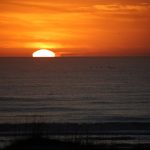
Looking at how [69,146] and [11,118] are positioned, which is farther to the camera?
[11,118]

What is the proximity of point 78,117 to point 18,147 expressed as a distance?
1249 inches

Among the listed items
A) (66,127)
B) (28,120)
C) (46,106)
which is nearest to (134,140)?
(66,127)

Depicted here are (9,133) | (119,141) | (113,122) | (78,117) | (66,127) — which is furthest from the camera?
(78,117)

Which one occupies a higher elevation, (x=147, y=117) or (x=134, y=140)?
(x=147, y=117)

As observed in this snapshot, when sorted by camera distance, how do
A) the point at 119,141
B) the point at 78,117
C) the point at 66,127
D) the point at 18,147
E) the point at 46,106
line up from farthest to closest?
the point at 46,106, the point at 78,117, the point at 66,127, the point at 119,141, the point at 18,147

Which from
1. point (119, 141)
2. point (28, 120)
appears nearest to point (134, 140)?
point (119, 141)

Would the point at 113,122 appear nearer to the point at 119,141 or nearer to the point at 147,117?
the point at 147,117

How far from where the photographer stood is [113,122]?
50469 millimetres

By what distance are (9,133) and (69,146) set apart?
1828 cm

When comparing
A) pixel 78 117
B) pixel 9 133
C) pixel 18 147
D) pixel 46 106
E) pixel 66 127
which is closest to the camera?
pixel 18 147

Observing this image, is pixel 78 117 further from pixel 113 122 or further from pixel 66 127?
pixel 66 127

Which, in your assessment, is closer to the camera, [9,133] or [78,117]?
[9,133]

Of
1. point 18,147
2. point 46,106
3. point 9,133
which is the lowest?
point 18,147

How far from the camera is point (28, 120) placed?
169 ft
